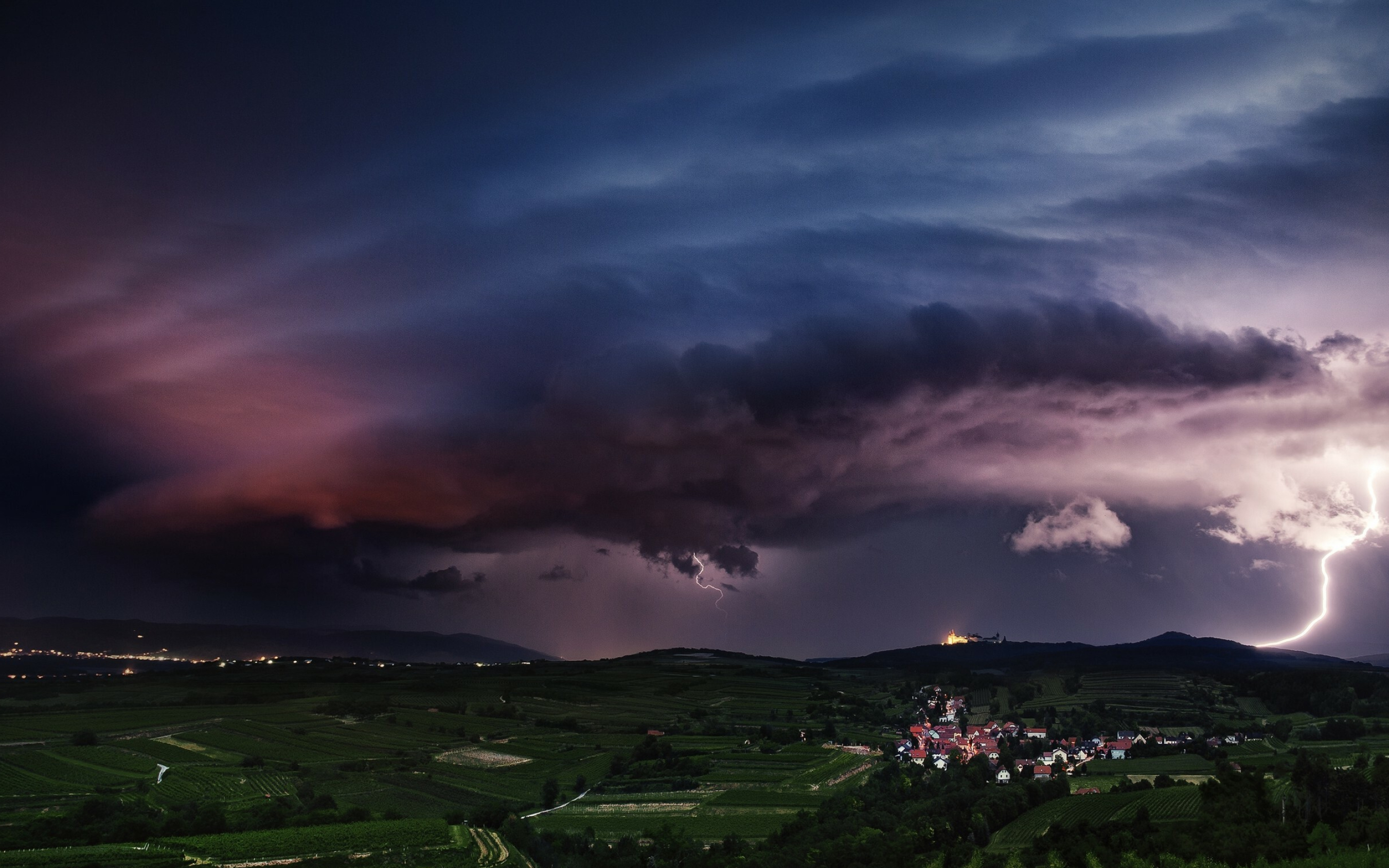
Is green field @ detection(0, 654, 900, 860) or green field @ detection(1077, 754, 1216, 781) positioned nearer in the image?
green field @ detection(0, 654, 900, 860)

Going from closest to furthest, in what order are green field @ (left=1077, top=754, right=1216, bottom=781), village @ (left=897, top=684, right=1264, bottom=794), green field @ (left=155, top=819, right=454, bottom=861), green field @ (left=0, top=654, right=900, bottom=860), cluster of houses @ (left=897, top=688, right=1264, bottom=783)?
green field @ (left=155, top=819, right=454, bottom=861)
green field @ (left=0, top=654, right=900, bottom=860)
green field @ (left=1077, top=754, right=1216, bottom=781)
village @ (left=897, top=684, right=1264, bottom=794)
cluster of houses @ (left=897, top=688, right=1264, bottom=783)

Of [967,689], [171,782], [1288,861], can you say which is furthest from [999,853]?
[967,689]

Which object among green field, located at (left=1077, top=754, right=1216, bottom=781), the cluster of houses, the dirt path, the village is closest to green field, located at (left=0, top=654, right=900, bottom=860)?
the dirt path

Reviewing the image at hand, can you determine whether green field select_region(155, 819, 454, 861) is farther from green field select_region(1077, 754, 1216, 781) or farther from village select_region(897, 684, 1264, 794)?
green field select_region(1077, 754, 1216, 781)

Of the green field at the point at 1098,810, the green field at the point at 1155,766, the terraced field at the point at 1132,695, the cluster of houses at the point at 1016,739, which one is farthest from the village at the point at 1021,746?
the terraced field at the point at 1132,695

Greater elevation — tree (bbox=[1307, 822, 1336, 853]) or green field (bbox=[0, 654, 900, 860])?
tree (bbox=[1307, 822, 1336, 853])

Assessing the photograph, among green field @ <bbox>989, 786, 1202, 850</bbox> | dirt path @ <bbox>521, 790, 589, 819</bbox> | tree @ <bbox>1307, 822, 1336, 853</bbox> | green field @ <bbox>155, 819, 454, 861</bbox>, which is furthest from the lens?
dirt path @ <bbox>521, 790, 589, 819</bbox>

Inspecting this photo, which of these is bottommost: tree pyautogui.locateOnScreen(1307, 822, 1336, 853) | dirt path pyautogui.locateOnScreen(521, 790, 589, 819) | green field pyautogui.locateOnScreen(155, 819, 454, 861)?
dirt path pyautogui.locateOnScreen(521, 790, 589, 819)

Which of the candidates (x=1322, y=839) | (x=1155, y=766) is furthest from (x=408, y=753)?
(x=1322, y=839)

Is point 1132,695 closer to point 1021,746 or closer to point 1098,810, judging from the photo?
point 1021,746
